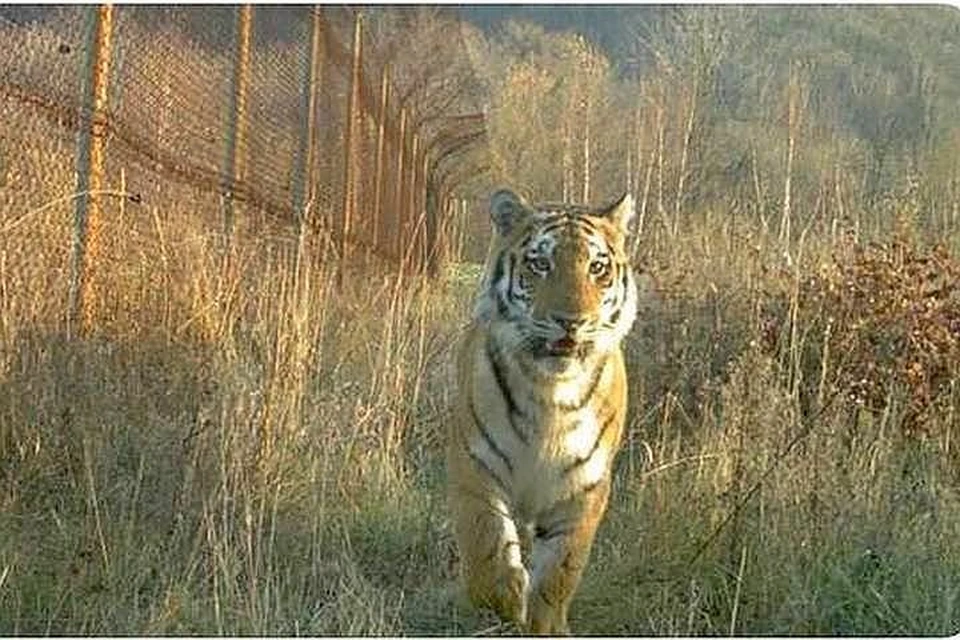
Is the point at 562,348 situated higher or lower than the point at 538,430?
higher

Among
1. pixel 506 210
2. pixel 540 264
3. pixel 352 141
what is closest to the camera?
pixel 540 264

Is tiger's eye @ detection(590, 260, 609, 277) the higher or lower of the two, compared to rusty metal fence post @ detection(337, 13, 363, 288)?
lower

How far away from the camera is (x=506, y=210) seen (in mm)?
3525

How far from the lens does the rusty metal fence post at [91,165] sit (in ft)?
14.2

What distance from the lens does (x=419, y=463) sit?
455 centimetres

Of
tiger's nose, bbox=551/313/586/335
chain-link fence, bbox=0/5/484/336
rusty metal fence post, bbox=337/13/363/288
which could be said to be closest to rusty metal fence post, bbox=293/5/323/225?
chain-link fence, bbox=0/5/484/336

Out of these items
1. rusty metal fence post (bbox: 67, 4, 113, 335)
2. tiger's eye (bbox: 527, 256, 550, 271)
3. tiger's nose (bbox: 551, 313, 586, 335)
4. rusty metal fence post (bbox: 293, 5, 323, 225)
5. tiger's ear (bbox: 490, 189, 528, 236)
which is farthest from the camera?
rusty metal fence post (bbox: 293, 5, 323, 225)

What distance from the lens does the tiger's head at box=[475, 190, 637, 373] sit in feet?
10.5

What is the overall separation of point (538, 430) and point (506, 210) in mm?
592

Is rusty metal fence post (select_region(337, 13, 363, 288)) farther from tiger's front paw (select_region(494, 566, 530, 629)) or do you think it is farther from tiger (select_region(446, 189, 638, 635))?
tiger's front paw (select_region(494, 566, 530, 629))

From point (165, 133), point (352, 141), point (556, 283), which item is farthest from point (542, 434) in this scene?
point (352, 141)

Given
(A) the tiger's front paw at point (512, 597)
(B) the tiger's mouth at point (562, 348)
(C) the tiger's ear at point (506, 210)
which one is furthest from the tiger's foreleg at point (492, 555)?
(C) the tiger's ear at point (506, 210)

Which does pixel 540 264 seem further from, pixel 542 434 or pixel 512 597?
pixel 512 597

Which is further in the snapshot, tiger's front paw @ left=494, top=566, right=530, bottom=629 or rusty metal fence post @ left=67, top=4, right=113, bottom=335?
rusty metal fence post @ left=67, top=4, right=113, bottom=335
